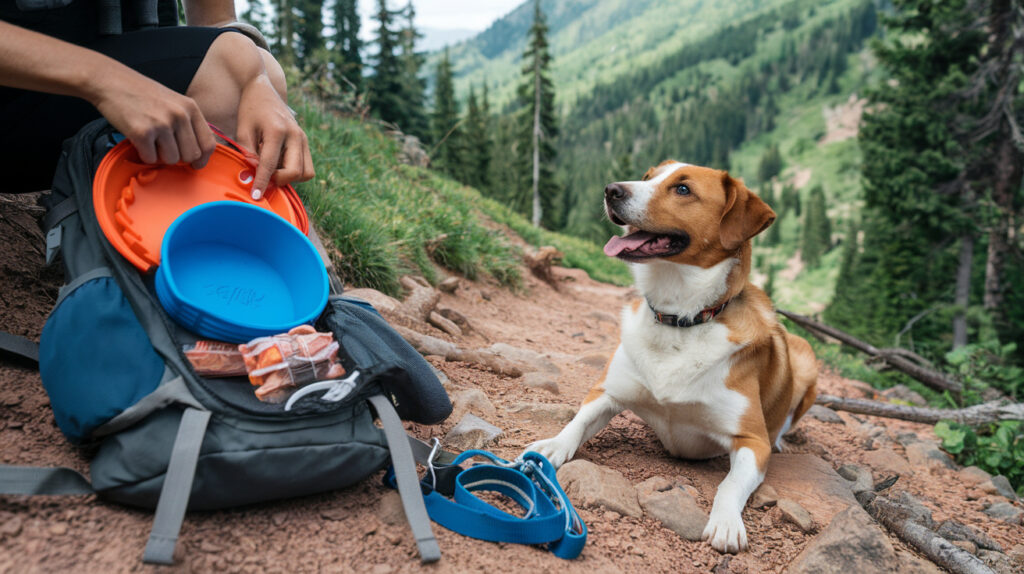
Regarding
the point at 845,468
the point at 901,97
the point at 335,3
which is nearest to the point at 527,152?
the point at 335,3

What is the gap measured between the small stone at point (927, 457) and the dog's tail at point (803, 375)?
111cm

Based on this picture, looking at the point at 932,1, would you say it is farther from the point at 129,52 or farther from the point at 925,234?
the point at 129,52

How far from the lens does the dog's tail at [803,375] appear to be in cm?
329

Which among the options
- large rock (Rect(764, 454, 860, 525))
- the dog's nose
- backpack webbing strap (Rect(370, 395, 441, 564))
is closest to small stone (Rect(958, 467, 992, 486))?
large rock (Rect(764, 454, 860, 525))

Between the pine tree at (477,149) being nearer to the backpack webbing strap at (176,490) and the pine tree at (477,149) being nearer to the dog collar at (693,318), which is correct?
the dog collar at (693,318)

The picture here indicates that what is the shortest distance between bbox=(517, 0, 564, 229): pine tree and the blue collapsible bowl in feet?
82.4

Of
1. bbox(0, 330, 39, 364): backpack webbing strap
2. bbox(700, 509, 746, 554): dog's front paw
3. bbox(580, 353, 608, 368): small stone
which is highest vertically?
bbox(0, 330, 39, 364): backpack webbing strap

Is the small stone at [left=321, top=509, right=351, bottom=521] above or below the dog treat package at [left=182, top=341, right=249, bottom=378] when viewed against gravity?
below

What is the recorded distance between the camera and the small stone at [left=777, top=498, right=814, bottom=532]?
7.63ft

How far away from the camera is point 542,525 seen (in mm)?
1765

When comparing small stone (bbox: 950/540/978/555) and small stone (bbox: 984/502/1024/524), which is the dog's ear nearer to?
small stone (bbox: 950/540/978/555)

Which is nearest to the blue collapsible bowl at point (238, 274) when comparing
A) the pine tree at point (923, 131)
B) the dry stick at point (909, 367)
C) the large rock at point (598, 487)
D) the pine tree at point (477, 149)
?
the large rock at point (598, 487)

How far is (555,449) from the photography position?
8.16 ft

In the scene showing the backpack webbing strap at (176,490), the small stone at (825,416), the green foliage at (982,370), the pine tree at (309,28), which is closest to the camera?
the backpack webbing strap at (176,490)
